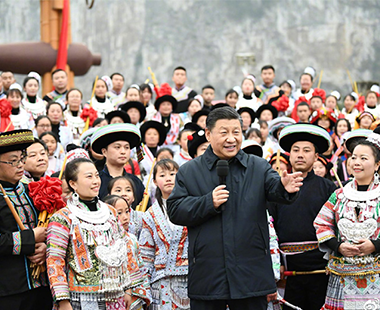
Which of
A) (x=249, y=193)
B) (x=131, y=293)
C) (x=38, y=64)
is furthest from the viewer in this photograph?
(x=38, y=64)

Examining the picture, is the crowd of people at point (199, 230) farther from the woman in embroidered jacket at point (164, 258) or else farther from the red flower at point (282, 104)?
the red flower at point (282, 104)

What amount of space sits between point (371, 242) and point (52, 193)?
2.21m

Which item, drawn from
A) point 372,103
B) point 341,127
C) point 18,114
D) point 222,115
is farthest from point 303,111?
point 222,115

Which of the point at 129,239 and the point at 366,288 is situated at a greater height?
the point at 129,239

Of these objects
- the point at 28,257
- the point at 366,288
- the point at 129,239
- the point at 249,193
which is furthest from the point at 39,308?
the point at 366,288

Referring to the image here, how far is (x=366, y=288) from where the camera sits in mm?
4828

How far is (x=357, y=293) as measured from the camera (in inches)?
190

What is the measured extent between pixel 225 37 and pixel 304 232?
15.0 m

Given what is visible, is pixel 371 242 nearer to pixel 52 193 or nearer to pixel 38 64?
pixel 52 193

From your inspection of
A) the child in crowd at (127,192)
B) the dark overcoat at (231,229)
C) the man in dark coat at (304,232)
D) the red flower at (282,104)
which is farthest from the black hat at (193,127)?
the dark overcoat at (231,229)

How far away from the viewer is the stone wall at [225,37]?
64.6 ft

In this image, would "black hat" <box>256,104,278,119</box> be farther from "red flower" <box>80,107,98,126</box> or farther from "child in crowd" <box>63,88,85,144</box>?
"child in crowd" <box>63,88,85,144</box>

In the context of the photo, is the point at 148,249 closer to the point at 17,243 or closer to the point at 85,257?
the point at 85,257

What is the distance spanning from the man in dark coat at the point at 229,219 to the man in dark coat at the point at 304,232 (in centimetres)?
149
